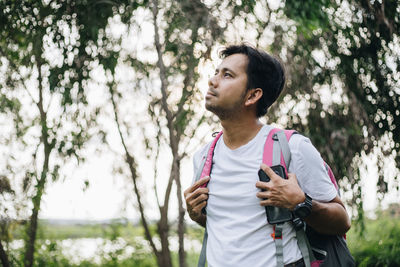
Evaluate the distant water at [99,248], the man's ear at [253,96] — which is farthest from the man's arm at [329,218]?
the distant water at [99,248]

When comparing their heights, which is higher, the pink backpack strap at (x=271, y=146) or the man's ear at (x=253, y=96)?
the man's ear at (x=253, y=96)

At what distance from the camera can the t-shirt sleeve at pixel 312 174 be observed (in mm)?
1735

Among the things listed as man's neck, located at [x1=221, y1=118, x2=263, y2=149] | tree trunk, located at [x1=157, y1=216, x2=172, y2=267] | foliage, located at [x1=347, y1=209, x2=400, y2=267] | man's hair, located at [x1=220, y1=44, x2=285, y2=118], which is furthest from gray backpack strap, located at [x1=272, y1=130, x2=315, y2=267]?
tree trunk, located at [x1=157, y1=216, x2=172, y2=267]

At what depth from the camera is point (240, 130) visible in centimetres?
200

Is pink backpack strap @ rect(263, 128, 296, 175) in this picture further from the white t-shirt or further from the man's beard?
the man's beard

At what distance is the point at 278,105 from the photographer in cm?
475

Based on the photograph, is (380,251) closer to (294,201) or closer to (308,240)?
(308,240)

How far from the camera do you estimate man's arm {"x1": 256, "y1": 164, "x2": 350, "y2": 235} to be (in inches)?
65.7

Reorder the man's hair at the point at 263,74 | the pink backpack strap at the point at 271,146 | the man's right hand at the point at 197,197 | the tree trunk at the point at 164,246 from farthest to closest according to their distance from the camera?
the tree trunk at the point at 164,246, the man's hair at the point at 263,74, the man's right hand at the point at 197,197, the pink backpack strap at the point at 271,146

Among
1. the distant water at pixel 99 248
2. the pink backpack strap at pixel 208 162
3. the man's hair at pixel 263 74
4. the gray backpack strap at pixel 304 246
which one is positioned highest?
the man's hair at pixel 263 74

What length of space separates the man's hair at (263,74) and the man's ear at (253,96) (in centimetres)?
2

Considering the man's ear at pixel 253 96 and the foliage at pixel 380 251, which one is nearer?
the man's ear at pixel 253 96

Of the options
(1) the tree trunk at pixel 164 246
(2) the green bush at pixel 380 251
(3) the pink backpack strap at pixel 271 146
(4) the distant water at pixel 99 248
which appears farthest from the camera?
(4) the distant water at pixel 99 248

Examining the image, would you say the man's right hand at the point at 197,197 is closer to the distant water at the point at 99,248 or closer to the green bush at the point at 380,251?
the green bush at the point at 380,251
